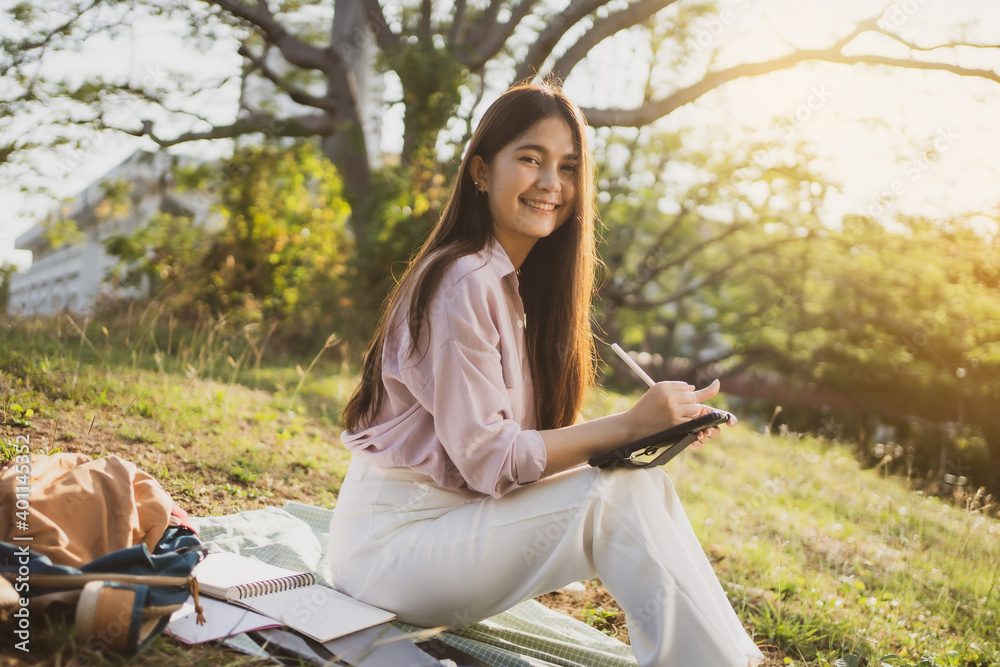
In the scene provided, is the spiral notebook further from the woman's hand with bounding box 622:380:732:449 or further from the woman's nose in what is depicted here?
the woman's nose

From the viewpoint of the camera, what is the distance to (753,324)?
11750 mm

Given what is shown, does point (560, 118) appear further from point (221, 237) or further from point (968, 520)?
point (221, 237)

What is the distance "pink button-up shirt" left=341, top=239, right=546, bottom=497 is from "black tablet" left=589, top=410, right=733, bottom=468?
0.54 feet

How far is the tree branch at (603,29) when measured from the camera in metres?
7.68

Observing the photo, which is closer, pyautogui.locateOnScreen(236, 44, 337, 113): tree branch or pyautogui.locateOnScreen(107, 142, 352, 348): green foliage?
pyautogui.locateOnScreen(107, 142, 352, 348): green foliage

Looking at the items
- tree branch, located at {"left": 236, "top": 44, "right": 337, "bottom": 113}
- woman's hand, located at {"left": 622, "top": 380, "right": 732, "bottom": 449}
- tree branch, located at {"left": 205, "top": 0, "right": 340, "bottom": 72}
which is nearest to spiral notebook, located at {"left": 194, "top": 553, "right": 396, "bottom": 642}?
woman's hand, located at {"left": 622, "top": 380, "right": 732, "bottom": 449}

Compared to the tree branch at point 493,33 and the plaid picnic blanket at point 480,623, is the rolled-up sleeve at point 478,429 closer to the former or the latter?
the plaid picnic blanket at point 480,623

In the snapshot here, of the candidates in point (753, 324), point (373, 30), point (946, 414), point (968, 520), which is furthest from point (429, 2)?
point (946, 414)

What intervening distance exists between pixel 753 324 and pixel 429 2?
23.5 feet

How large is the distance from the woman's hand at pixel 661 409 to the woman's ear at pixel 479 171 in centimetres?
83

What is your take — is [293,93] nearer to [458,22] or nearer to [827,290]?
[458,22]

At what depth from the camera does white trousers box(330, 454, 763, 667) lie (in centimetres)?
157

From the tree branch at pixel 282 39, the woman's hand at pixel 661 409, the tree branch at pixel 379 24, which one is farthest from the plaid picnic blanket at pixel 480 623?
the tree branch at pixel 379 24

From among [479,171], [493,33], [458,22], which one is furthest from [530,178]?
[458,22]
